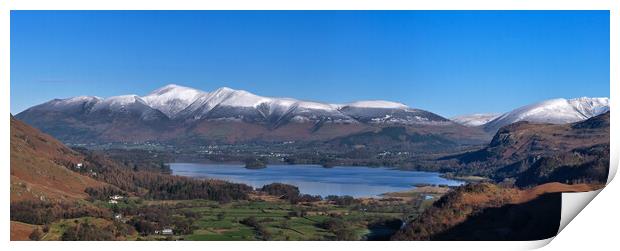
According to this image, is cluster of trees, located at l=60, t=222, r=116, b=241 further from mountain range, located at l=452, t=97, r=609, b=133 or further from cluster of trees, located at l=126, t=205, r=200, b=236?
mountain range, located at l=452, t=97, r=609, b=133

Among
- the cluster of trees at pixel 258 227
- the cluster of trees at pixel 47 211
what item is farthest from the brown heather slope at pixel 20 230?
the cluster of trees at pixel 258 227

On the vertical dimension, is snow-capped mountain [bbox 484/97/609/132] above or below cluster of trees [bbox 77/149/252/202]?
above

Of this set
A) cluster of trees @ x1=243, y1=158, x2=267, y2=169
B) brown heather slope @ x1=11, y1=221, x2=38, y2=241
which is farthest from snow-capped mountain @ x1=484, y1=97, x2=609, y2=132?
brown heather slope @ x1=11, y1=221, x2=38, y2=241

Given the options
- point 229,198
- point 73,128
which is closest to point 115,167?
point 73,128

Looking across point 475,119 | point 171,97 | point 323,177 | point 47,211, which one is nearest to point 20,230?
point 47,211

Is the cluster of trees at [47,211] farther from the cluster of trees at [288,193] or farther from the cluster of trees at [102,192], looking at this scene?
the cluster of trees at [288,193]

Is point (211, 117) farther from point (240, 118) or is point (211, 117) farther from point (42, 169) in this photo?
point (42, 169)
